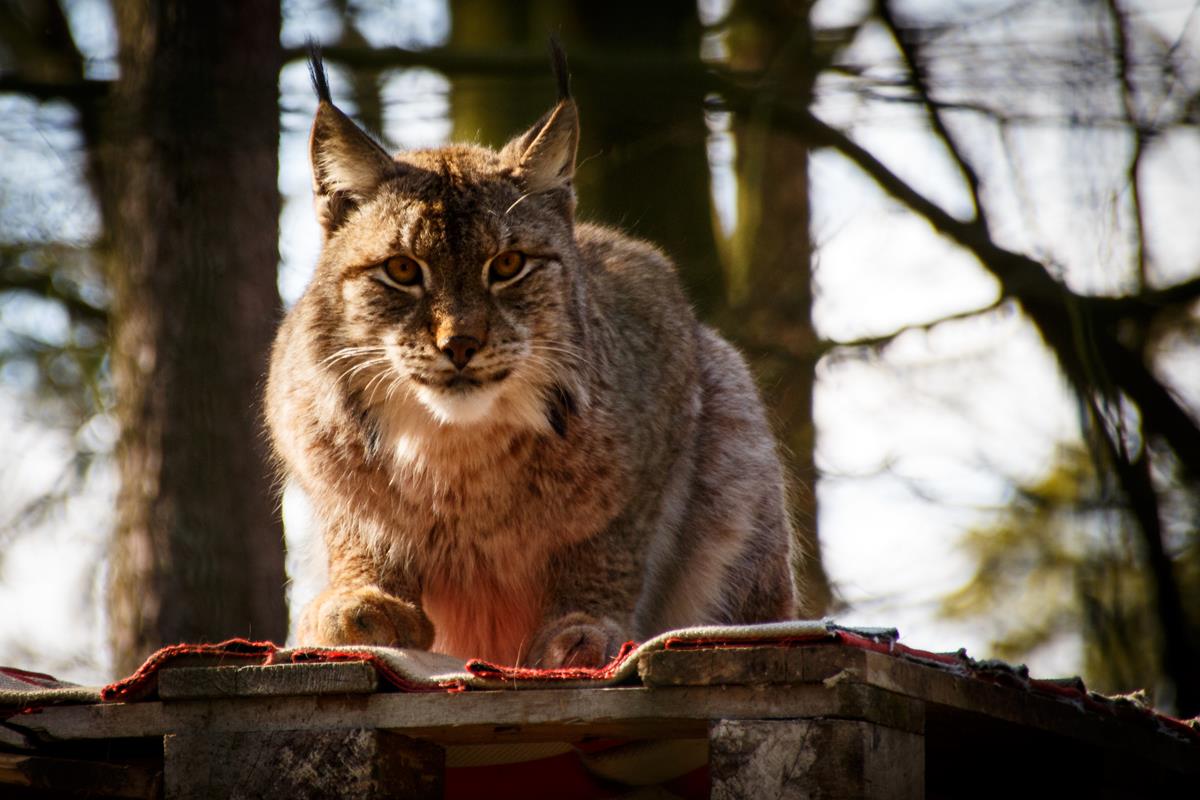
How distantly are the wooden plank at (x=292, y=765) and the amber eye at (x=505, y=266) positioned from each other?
149 centimetres

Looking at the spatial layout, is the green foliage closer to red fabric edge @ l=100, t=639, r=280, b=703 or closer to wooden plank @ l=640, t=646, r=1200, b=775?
wooden plank @ l=640, t=646, r=1200, b=775

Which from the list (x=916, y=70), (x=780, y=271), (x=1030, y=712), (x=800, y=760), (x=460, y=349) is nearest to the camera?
(x=800, y=760)

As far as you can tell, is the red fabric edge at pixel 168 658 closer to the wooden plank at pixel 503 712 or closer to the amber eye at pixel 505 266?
the wooden plank at pixel 503 712

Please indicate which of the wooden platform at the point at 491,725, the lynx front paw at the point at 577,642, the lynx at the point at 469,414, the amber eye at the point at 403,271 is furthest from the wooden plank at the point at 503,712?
the amber eye at the point at 403,271

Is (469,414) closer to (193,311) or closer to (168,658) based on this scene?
(168,658)

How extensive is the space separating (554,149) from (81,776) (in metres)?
2.25

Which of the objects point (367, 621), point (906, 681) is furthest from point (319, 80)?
point (906, 681)

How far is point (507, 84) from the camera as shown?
23.2 feet

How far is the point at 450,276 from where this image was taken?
4004 mm

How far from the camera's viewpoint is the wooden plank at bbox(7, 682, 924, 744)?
2773 mm

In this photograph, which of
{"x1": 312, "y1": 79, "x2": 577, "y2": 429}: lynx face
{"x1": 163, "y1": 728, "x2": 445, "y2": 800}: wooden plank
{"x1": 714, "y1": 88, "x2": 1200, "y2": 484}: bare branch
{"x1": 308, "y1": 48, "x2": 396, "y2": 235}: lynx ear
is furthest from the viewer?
{"x1": 308, "y1": 48, "x2": 396, "y2": 235}: lynx ear

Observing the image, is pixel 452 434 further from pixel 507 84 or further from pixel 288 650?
pixel 507 84

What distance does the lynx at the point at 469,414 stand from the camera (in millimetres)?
3957

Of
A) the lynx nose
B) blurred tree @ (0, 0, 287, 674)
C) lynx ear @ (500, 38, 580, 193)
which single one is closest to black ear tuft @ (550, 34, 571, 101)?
lynx ear @ (500, 38, 580, 193)
